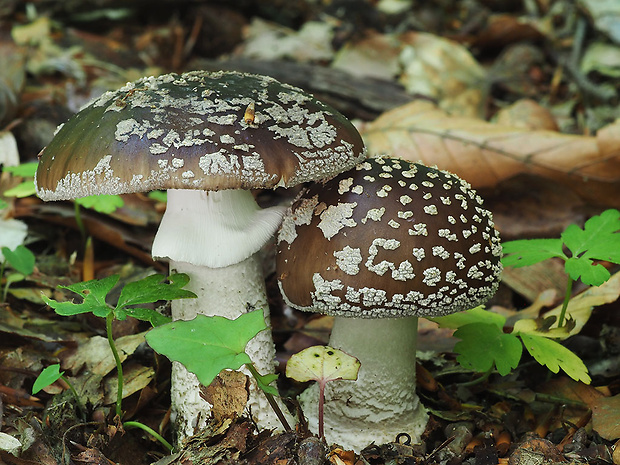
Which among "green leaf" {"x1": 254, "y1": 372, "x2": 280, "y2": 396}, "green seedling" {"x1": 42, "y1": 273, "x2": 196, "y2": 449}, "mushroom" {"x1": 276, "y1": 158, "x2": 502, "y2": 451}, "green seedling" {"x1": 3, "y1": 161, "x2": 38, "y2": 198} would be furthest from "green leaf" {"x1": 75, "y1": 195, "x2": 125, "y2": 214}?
"green leaf" {"x1": 254, "y1": 372, "x2": 280, "y2": 396}

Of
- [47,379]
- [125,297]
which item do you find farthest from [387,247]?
[47,379]

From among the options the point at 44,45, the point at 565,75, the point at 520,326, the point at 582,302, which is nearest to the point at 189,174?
the point at 520,326

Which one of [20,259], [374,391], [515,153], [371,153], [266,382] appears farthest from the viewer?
[371,153]

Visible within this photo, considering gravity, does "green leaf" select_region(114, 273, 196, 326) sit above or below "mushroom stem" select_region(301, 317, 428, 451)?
above

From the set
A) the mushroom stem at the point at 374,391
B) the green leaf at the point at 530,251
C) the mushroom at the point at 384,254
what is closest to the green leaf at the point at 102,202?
the mushroom at the point at 384,254

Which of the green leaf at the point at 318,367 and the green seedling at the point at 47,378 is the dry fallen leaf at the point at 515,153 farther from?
the green seedling at the point at 47,378

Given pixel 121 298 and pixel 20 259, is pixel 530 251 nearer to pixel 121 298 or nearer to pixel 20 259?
pixel 121 298

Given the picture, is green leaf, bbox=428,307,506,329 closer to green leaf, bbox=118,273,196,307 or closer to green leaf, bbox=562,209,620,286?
green leaf, bbox=562,209,620,286
